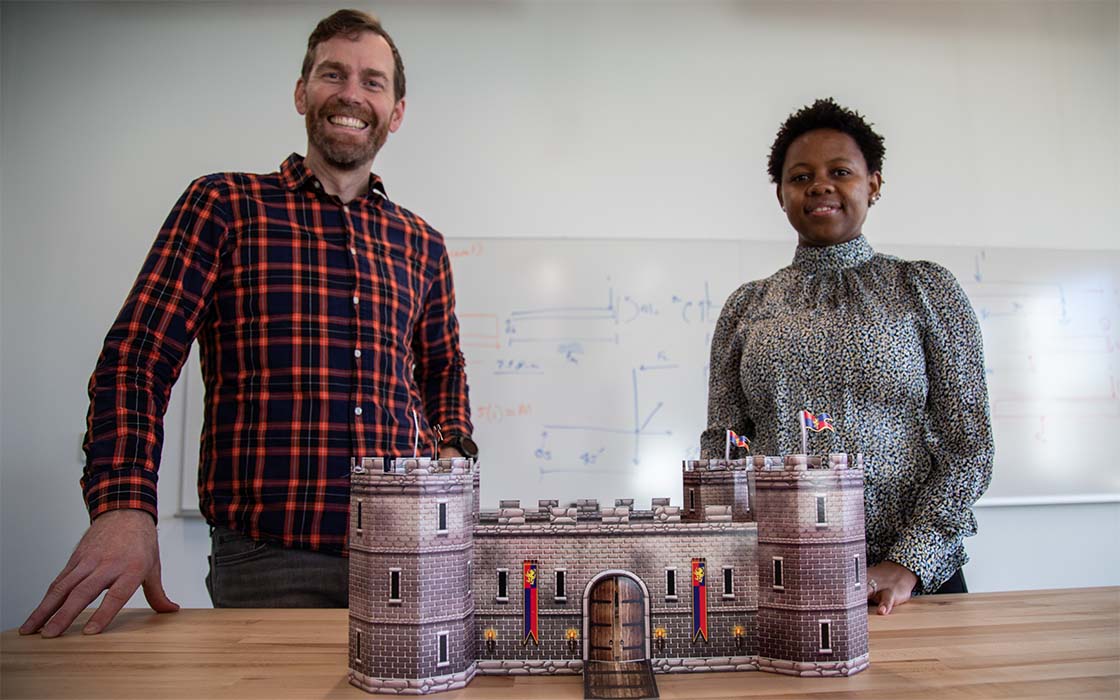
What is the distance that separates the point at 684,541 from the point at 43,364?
4007 millimetres

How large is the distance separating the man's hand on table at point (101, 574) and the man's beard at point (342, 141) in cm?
103

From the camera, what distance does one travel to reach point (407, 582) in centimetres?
112

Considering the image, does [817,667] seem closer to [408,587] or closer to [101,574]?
[408,587]

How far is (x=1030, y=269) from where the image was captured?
428cm

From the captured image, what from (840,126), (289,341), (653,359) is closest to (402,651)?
(289,341)

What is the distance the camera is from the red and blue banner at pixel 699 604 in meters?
1.24

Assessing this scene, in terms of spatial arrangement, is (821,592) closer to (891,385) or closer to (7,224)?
(891,385)

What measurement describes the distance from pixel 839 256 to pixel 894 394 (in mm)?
435

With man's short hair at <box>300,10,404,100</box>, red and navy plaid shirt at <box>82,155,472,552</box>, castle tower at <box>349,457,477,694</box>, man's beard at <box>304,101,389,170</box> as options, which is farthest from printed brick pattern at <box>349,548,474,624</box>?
man's short hair at <box>300,10,404,100</box>

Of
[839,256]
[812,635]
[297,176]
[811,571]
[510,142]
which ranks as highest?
[510,142]

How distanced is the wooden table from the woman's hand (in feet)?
0.13

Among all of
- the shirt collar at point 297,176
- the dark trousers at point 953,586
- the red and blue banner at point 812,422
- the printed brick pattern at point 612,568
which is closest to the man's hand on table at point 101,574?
the printed brick pattern at point 612,568

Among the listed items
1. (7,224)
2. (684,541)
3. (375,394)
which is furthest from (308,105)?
(7,224)

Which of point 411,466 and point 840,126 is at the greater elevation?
point 840,126
